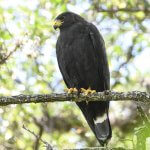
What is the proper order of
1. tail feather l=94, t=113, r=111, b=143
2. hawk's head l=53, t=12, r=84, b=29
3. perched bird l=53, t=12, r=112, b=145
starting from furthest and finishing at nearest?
1. hawk's head l=53, t=12, r=84, b=29
2. perched bird l=53, t=12, r=112, b=145
3. tail feather l=94, t=113, r=111, b=143

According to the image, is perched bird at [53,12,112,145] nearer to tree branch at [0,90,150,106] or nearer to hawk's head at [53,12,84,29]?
hawk's head at [53,12,84,29]

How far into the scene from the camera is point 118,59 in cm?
1209

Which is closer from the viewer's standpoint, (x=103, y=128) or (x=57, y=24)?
(x=103, y=128)

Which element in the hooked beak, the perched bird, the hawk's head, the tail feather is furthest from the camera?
the hooked beak

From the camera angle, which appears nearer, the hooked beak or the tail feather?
the tail feather

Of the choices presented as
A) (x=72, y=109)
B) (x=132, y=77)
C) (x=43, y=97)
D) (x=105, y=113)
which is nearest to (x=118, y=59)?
(x=132, y=77)

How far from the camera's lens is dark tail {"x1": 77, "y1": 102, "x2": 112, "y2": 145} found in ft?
26.4

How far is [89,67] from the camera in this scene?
8125 mm

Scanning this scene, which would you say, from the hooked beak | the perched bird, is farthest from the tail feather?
the hooked beak

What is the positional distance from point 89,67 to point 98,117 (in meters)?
0.91

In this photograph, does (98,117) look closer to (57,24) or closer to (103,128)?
(103,128)

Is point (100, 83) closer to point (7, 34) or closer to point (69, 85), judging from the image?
point (69, 85)

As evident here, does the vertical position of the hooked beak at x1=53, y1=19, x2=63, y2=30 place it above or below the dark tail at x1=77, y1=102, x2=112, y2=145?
above

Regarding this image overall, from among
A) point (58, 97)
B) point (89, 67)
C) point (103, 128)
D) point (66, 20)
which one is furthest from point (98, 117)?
point (58, 97)
